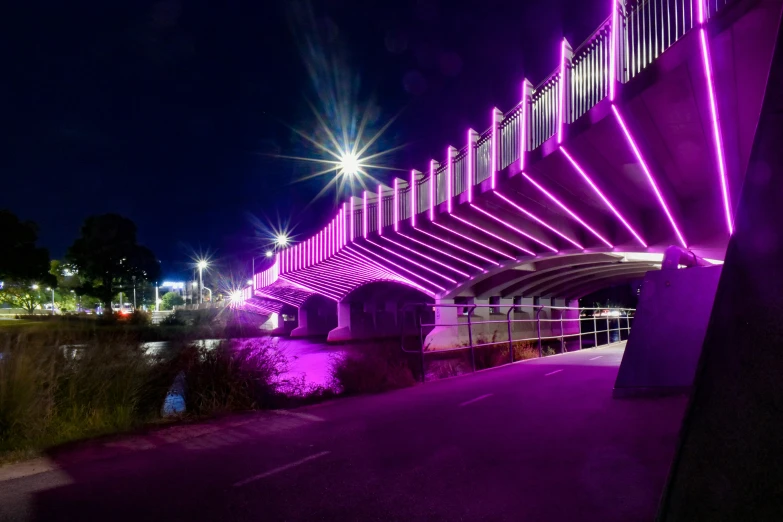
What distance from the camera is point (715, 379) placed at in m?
3.21

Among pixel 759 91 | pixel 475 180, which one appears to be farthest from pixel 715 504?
pixel 475 180

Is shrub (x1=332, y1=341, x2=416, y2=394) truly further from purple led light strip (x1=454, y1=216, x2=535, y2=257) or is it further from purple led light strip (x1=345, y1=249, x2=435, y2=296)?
purple led light strip (x1=345, y1=249, x2=435, y2=296)

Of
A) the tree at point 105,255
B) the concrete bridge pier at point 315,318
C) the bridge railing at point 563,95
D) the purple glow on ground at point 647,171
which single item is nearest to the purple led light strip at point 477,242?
the bridge railing at point 563,95

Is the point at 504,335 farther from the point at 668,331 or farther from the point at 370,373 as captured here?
the point at 668,331

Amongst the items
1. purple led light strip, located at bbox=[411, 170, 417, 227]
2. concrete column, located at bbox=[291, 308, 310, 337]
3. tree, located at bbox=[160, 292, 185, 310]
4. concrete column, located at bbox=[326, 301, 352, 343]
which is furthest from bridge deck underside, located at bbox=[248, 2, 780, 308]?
tree, located at bbox=[160, 292, 185, 310]

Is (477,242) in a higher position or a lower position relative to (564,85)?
lower

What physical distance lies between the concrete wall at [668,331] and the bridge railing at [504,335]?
135 centimetres

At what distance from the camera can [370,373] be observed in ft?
42.4

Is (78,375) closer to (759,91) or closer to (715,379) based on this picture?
(715,379)

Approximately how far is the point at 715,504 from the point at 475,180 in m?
17.4

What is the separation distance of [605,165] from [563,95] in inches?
89.4

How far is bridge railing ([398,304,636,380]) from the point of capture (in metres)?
16.1

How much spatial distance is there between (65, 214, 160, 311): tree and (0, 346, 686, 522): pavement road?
60242 millimetres

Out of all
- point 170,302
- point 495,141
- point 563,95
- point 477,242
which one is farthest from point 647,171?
point 170,302
